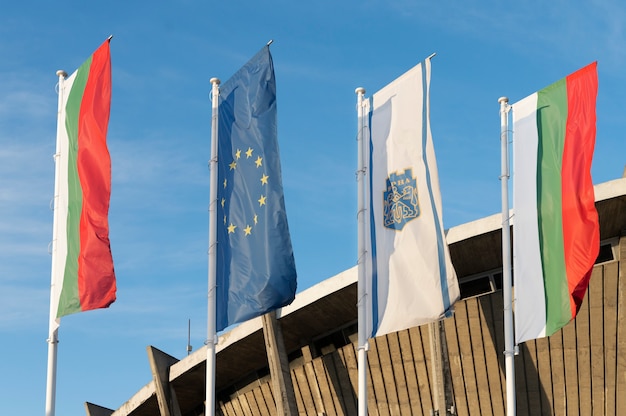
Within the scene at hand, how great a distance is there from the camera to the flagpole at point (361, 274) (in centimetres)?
1852

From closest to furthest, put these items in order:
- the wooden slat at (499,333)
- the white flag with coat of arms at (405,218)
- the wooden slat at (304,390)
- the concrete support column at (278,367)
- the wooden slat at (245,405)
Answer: the white flag with coat of arms at (405,218) < the wooden slat at (499,333) < the concrete support column at (278,367) < the wooden slat at (304,390) < the wooden slat at (245,405)

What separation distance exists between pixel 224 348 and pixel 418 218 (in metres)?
13.1

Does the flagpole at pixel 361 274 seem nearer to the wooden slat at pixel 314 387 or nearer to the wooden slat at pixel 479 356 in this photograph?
the wooden slat at pixel 479 356

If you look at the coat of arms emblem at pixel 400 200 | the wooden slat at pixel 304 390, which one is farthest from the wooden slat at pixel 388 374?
the coat of arms emblem at pixel 400 200

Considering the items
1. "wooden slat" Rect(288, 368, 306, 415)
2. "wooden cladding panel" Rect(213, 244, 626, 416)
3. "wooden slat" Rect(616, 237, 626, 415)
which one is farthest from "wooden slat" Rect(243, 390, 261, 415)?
"wooden slat" Rect(616, 237, 626, 415)

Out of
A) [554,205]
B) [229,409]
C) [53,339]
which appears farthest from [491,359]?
[53,339]

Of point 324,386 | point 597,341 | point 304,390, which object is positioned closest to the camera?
point 597,341

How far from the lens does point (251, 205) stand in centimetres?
1838

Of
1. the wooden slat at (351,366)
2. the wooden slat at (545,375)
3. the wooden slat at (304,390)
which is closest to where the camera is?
the wooden slat at (545,375)

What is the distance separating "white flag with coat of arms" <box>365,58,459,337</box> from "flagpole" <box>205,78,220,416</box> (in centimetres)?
279

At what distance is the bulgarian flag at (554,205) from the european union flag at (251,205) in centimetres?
453

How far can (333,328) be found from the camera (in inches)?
1147

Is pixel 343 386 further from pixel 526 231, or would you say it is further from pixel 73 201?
pixel 73 201

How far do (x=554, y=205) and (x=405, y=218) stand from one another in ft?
9.86
